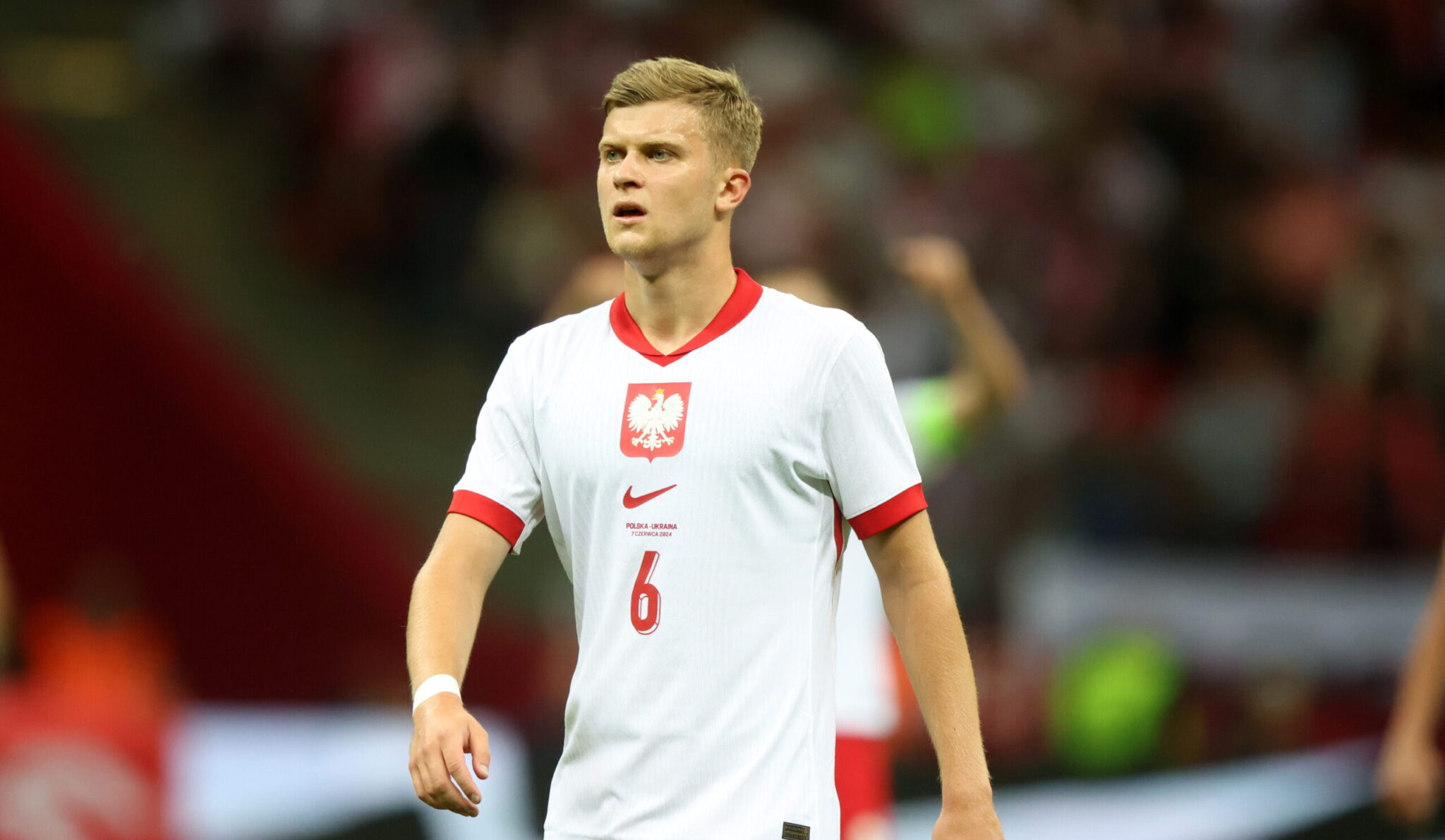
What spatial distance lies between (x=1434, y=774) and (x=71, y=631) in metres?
5.91

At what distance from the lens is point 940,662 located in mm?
3014

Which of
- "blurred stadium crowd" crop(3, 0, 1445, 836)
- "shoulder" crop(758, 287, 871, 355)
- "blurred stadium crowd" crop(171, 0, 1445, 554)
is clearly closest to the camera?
"shoulder" crop(758, 287, 871, 355)

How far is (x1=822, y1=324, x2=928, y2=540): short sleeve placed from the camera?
307 centimetres

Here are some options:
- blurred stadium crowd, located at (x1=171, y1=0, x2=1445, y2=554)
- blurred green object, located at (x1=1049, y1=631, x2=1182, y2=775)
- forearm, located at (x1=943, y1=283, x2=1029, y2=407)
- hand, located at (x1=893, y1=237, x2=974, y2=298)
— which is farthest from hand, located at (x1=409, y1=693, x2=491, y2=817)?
blurred stadium crowd, located at (x1=171, y1=0, x2=1445, y2=554)

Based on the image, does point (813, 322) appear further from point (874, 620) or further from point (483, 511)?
point (874, 620)

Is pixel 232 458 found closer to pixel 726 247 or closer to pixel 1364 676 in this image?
pixel 1364 676

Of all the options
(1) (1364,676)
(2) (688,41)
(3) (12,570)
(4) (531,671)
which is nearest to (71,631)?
(3) (12,570)

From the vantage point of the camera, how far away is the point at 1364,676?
24.7ft

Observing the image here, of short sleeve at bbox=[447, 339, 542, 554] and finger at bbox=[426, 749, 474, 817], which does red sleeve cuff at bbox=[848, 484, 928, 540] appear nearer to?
short sleeve at bbox=[447, 339, 542, 554]

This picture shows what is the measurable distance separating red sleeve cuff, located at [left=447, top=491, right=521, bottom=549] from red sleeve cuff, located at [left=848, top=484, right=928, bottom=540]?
2.03 feet

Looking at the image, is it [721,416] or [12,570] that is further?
[12,570]

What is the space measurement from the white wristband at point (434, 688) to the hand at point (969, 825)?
0.82m

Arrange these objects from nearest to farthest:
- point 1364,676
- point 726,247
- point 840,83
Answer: point 726,247 → point 1364,676 → point 840,83

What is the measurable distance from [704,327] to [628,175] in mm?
308
